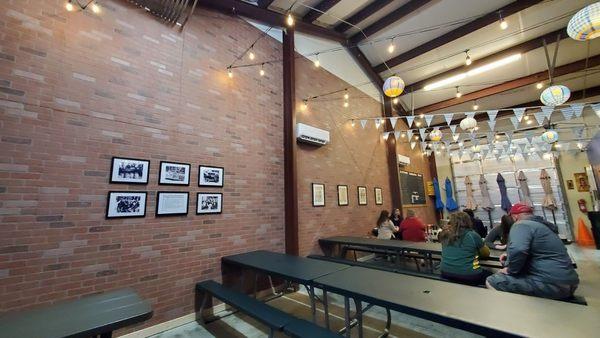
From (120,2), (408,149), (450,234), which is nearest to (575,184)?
(408,149)

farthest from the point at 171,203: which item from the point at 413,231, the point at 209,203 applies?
the point at 413,231

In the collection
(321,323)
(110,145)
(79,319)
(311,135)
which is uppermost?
(311,135)

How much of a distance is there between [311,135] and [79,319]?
395 centimetres

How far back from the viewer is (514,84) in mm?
7047

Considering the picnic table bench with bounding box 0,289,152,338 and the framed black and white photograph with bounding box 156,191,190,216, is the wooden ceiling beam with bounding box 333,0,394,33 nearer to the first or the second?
the framed black and white photograph with bounding box 156,191,190,216

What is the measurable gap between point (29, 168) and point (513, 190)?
13.0 meters

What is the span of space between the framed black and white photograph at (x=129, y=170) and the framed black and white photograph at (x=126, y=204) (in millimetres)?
136

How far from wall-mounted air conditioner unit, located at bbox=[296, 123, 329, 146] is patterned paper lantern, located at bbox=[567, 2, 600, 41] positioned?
141 inches

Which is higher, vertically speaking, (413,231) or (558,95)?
(558,95)

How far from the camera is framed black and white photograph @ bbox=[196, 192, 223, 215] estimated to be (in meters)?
3.24

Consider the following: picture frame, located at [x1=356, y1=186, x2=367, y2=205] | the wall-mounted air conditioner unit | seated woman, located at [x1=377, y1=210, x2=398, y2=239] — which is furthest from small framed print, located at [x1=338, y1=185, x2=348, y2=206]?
the wall-mounted air conditioner unit

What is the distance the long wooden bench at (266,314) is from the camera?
6.22 ft

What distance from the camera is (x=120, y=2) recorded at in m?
2.94

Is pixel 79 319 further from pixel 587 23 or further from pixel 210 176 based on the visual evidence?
pixel 587 23
